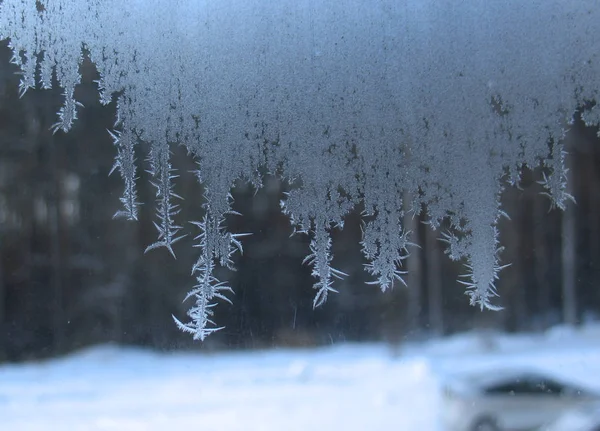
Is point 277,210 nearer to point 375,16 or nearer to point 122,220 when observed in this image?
point 122,220

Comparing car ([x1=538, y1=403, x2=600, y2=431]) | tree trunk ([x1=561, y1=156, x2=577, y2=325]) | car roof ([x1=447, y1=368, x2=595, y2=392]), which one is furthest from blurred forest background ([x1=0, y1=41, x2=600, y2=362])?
car ([x1=538, y1=403, x2=600, y2=431])

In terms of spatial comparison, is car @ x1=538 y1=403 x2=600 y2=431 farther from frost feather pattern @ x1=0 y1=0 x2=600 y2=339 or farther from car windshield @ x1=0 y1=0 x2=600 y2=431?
frost feather pattern @ x1=0 y1=0 x2=600 y2=339

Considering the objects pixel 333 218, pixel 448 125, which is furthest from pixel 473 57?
pixel 333 218

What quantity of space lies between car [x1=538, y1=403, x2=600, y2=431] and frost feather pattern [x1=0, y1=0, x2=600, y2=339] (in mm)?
352

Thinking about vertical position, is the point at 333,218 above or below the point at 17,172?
below

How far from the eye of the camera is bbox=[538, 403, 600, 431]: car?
1.40m

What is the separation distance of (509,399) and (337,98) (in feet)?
2.96

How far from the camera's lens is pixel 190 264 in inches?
56.0

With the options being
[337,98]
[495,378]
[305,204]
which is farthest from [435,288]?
[337,98]

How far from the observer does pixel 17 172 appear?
1.39m

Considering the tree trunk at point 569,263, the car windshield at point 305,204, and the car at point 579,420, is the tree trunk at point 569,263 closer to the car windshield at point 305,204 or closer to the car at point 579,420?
the car windshield at point 305,204

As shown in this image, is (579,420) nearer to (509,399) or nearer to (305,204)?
(509,399)

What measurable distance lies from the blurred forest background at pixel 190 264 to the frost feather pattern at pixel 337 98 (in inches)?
1.4

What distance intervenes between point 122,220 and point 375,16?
84 centimetres
